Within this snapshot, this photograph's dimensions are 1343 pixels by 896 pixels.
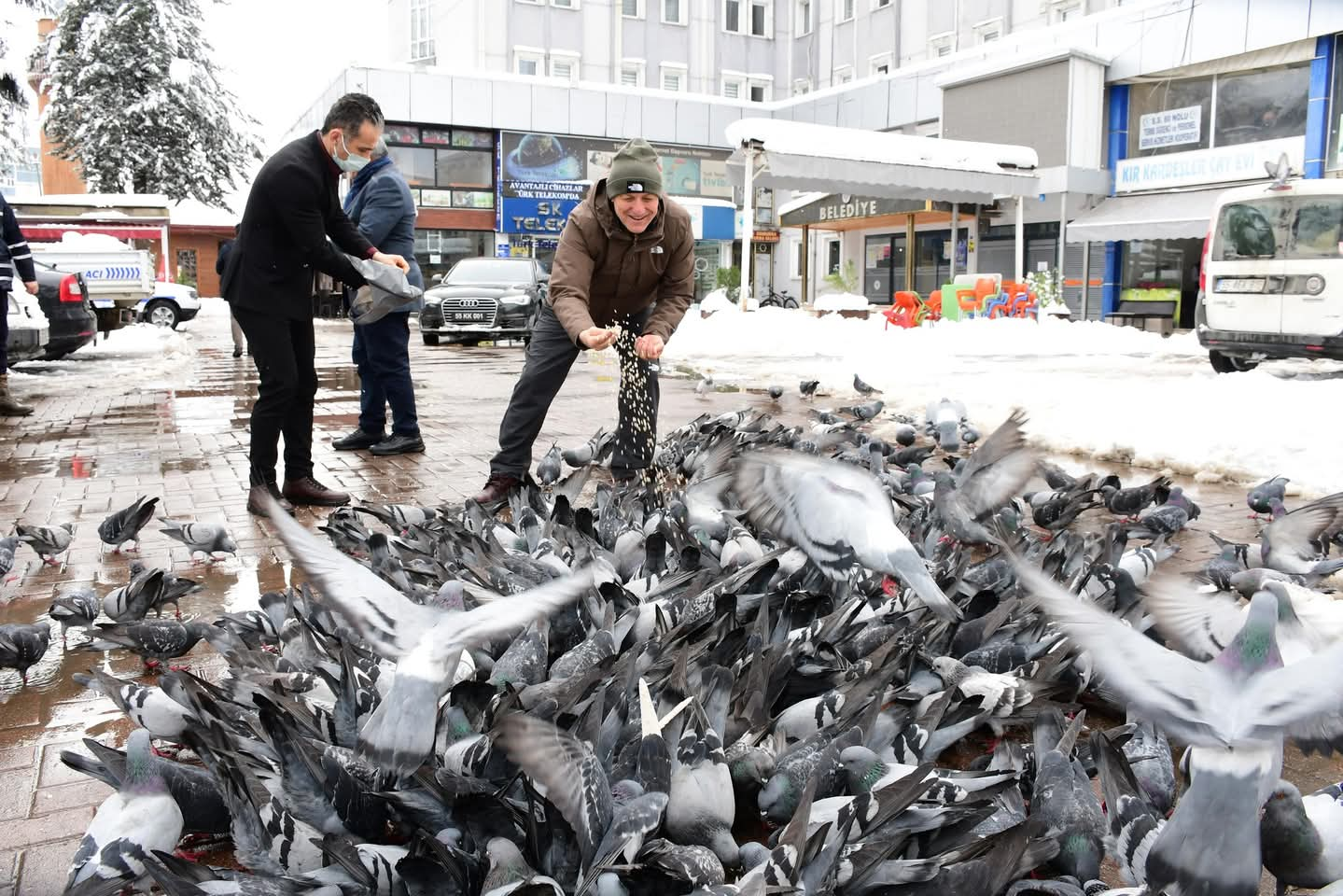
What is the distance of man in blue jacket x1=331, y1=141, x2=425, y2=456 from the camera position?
639 cm

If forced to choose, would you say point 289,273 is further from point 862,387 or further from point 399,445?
point 862,387

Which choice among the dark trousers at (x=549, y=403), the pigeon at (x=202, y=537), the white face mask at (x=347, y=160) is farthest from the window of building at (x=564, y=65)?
the pigeon at (x=202, y=537)

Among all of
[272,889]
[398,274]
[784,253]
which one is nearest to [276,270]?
[398,274]

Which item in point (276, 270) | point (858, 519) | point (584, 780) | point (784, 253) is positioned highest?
point (784, 253)

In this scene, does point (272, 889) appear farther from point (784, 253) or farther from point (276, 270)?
point (784, 253)

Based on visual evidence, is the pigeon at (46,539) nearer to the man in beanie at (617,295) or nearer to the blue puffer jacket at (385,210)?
the man in beanie at (617,295)

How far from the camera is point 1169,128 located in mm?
23328

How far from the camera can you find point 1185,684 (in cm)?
143

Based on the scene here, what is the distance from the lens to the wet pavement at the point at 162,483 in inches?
93.0

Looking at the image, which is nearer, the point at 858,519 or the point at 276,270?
the point at 858,519

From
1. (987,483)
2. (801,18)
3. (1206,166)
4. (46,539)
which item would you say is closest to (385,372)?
(46,539)

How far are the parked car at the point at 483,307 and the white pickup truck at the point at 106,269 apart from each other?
472 cm

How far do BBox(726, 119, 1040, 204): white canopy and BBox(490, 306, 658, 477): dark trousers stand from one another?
12942 mm

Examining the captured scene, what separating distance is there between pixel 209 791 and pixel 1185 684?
1820 mm
